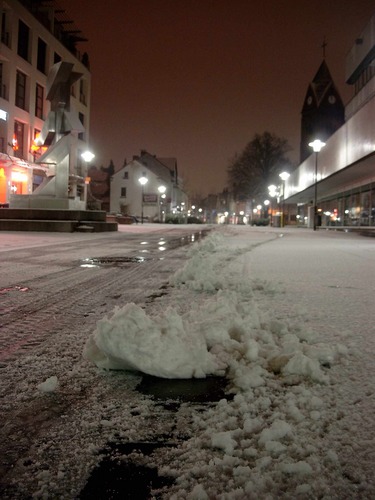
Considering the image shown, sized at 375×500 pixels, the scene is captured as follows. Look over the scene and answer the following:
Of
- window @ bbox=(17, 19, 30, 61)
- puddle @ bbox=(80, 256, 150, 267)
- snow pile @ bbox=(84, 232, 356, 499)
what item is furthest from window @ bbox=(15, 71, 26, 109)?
snow pile @ bbox=(84, 232, 356, 499)

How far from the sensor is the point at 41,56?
4416cm

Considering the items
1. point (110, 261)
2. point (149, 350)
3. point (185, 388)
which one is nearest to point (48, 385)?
point (149, 350)

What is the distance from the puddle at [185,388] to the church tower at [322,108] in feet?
228

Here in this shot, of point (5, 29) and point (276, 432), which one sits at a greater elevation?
point (5, 29)

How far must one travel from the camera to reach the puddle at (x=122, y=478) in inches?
69.1

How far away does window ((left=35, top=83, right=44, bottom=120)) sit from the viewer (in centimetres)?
4287

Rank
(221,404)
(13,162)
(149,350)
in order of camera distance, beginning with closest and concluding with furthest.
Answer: (221,404) → (149,350) → (13,162)

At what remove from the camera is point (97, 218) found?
90.5 feet

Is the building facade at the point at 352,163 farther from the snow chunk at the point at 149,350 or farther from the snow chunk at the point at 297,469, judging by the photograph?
the snow chunk at the point at 297,469

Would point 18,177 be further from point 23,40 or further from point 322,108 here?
point 322,108

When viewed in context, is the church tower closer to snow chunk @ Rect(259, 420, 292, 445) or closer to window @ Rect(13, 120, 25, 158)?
window @ Rect(13, 120, 25, 158)

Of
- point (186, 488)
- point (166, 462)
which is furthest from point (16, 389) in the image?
point (186, 488)

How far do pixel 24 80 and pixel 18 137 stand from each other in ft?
16.5

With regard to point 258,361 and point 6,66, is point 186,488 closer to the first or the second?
point 258,361
